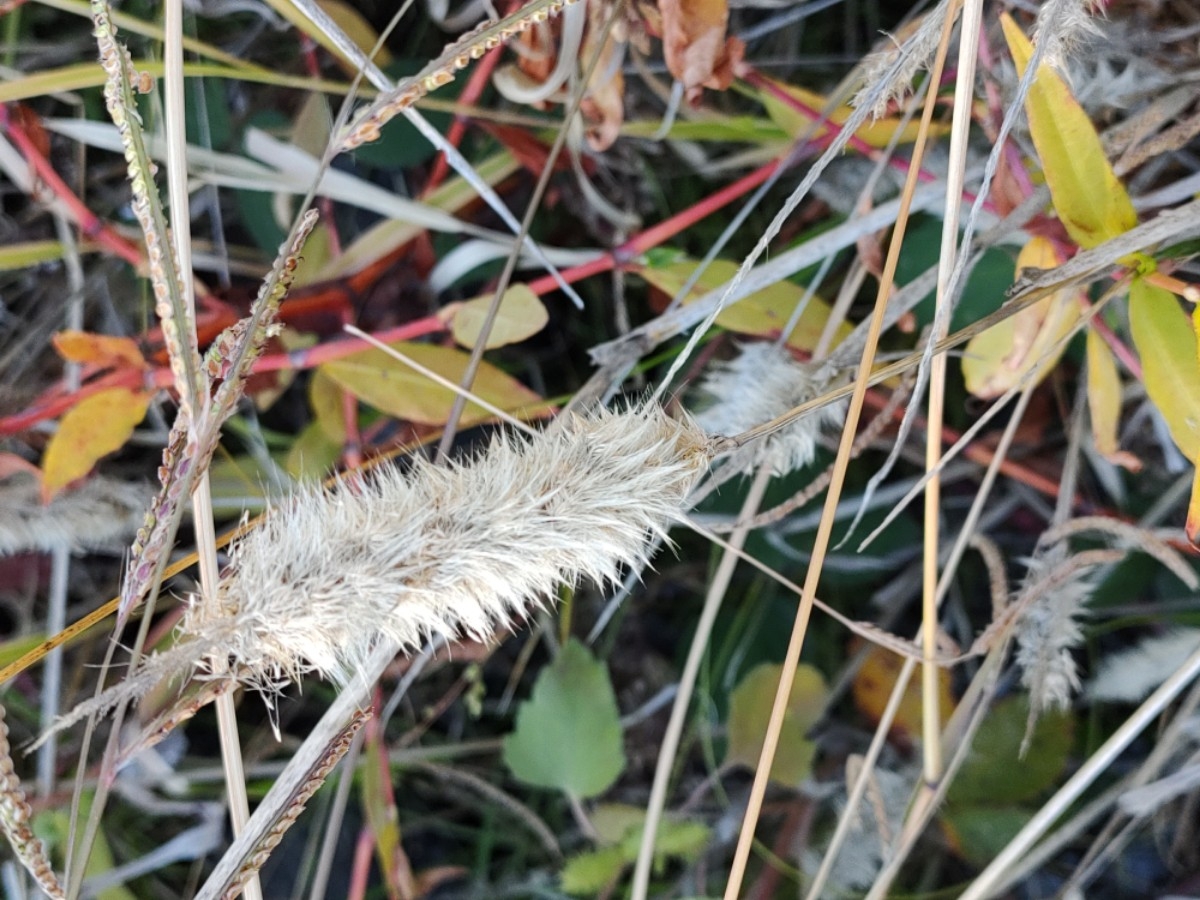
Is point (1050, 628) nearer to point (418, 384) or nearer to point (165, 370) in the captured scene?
point (418, 384)

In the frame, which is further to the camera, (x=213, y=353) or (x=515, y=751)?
(x=515, y=751)

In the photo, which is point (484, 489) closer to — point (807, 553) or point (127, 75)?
point (127, 75)

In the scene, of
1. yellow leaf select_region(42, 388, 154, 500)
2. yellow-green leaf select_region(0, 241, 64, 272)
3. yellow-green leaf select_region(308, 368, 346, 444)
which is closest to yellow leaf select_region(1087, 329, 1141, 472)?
yellow-green leaf select_region(308, 368, 346, 444)

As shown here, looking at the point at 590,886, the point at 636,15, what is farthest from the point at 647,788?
the point at 636,15

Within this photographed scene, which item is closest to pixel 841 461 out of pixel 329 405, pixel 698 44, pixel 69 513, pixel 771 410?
pixel 771 410

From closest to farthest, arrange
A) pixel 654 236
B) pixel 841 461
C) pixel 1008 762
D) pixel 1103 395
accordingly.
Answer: pixel 841 461 < pixel 1103 395 < pixel 654 236 < pixel 1008 762

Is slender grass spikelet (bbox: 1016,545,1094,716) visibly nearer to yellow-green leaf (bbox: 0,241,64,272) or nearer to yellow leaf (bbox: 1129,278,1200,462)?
yellow leaf (bbox: 1129,278,1200,462)
